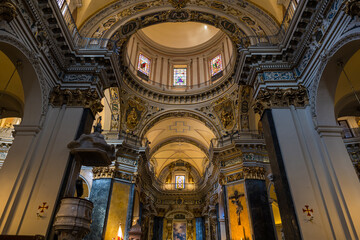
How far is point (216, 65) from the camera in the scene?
17297 mm

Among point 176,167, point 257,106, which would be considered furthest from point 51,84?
point 176,167

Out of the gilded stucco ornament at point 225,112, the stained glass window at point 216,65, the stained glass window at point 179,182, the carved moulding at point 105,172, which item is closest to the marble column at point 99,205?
the carved moulding at point 105,172

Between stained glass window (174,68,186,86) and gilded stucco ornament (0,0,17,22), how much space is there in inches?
510

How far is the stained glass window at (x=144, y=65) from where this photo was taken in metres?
16.9

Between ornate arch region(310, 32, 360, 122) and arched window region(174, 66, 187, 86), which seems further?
arched window region(174, 66, 187, 86)

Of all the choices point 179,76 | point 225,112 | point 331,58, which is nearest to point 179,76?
point 179,76

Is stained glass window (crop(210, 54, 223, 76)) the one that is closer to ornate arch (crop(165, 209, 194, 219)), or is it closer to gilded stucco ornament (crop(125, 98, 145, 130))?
gilded stucco ornament (crop(125, 98, 145, 130))

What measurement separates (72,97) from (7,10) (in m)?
2.89

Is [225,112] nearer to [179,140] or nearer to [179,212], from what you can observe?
[179,140]

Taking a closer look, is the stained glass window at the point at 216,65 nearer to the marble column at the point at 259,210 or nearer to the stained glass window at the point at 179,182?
the marble column at the point at 259,210

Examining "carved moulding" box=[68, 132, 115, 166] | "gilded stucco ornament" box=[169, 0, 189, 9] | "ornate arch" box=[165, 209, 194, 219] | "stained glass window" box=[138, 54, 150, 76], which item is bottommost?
"carved moulding" box=[68, 132, 115, 166]

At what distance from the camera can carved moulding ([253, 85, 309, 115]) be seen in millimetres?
7258

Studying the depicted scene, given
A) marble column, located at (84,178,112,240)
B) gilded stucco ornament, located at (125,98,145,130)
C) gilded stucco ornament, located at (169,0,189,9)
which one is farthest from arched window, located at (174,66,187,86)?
marble column, located at (84,178,112,240)

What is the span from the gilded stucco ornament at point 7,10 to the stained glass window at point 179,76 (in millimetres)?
12961
